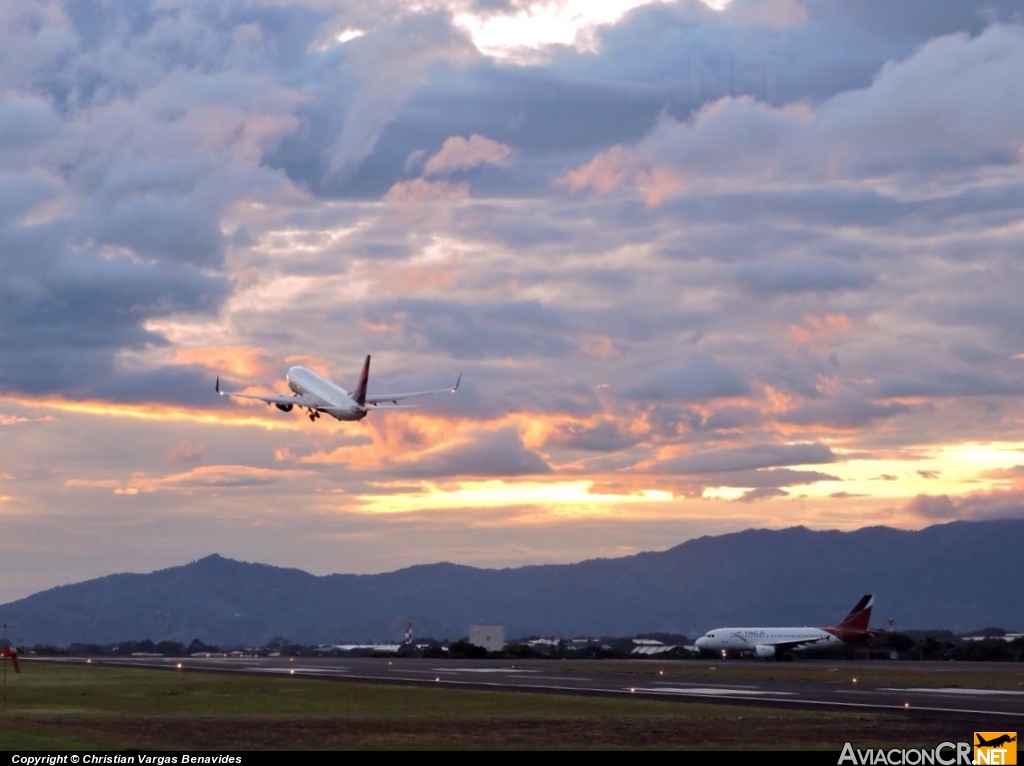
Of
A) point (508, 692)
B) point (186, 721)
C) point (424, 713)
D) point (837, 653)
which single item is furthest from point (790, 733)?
point (837, 653)

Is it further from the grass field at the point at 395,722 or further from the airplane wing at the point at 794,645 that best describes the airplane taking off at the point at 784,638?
the grass field at the point at 395,722

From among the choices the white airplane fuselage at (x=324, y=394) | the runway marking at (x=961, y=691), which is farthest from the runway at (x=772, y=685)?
the white airplane fuselage at (x=324, y=394)

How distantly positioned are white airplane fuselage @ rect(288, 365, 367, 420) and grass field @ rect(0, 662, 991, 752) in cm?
5152

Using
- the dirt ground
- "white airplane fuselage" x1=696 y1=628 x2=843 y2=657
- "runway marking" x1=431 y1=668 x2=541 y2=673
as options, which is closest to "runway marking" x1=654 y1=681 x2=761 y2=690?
"runway marking" x1=431 y1=668 x2=541 y2=673

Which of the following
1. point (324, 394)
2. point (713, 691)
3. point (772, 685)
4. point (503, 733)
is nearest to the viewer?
point (503, 733)

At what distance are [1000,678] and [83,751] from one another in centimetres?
8586

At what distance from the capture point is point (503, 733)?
52281 mm

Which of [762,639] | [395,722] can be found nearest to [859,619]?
[762,639]

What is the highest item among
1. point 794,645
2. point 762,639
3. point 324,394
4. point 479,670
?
point 324,394

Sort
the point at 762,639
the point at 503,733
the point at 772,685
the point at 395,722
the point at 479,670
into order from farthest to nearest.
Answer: the point at 762,639 → the point at 479,670 → the point at 772,685 → the point at 395,722 → the point at 503,733

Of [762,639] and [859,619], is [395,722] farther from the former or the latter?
[859,619]

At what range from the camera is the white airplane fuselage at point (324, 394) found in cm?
12975

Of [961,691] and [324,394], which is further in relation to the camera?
[324,394]

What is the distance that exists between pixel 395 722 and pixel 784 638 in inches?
4240
